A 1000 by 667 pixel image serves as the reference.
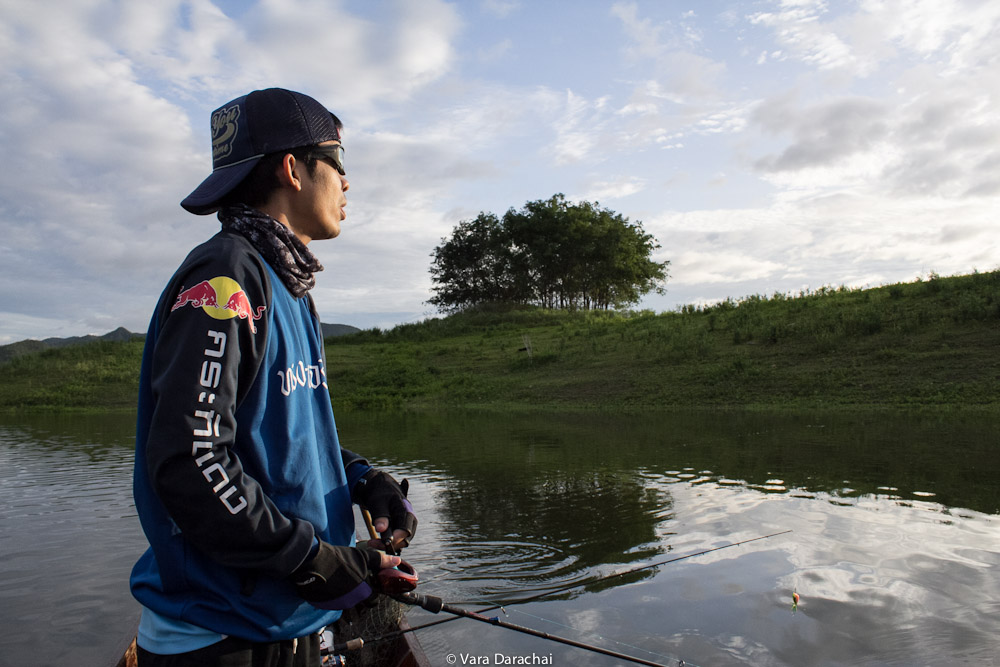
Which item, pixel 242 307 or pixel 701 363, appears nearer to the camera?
pixel 242 307

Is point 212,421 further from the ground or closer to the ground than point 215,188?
closer to the ground

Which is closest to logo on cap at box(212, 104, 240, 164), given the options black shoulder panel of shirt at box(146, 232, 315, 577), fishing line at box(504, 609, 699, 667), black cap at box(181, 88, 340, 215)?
black cap at box(181, 88, 340, 215)

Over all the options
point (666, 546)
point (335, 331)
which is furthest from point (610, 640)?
point (335, 331)

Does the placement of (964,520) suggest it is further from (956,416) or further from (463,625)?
(956,416)

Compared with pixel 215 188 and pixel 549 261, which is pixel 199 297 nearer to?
pixel 215 188

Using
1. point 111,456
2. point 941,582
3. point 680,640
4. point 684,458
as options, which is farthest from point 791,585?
point 111,456

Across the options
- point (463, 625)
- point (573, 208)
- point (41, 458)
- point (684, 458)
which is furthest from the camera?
point (573, 208)

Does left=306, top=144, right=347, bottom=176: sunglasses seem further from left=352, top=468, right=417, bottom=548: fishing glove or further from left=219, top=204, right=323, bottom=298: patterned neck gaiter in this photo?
left=352, top=468, right=417, bottom=548: fishing glove

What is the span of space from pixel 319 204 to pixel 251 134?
232mm

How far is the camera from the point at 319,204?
1.94 metres

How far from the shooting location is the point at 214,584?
1.58 metres

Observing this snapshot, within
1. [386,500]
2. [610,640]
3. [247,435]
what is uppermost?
[247,435]

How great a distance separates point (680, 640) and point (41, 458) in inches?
468

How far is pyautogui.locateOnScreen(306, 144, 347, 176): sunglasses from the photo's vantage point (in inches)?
75.9
